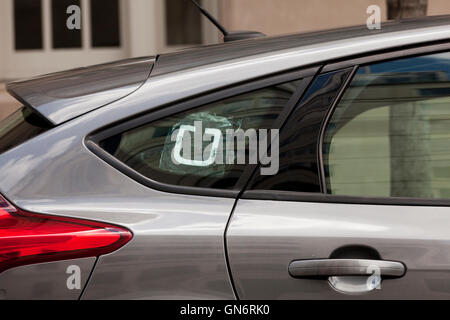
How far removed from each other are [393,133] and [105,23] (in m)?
6.07

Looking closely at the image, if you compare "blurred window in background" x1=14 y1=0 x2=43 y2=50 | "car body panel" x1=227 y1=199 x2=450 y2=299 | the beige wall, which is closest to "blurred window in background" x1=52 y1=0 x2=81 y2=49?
"blurred window in background" x1=14 y1=0 x2=43 y2=50

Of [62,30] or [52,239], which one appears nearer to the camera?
[52,239]

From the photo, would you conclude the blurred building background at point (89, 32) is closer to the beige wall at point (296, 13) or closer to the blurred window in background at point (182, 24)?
the blurred window in background at point (182, 24)

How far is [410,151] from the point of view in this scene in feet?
7.30

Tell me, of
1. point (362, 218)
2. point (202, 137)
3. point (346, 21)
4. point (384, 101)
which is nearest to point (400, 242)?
point (362, 218)

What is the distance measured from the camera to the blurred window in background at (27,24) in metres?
7.96

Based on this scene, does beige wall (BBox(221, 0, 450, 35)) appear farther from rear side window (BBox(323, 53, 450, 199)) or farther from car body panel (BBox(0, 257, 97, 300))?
car body panel (BBox(0, 257, 97, 300))

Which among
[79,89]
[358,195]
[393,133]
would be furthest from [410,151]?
[79,89]

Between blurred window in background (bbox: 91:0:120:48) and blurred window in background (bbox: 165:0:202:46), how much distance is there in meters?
0.47

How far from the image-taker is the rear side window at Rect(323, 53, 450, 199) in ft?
7.21

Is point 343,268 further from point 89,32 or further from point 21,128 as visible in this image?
point 89,32

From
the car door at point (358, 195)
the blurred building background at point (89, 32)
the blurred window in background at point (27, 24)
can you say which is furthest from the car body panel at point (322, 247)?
the blurred window in background at point (27, 24)

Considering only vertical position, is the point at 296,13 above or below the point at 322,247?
above

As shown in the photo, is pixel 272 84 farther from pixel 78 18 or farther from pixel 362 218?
pixel 78 18
